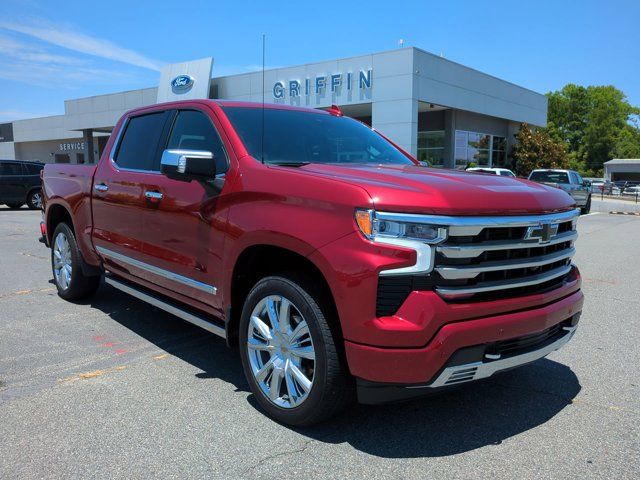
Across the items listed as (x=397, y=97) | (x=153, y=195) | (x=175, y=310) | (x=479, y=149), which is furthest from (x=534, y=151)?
(x=175, y=310)

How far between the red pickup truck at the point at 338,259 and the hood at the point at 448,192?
0.5 inches

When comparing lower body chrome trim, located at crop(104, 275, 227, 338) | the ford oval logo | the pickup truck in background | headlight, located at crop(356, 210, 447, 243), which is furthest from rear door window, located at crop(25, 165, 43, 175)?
headlight, located at crop(356, 210, 447, 243)

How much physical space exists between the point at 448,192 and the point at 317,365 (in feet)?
3.91

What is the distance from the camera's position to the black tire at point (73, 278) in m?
6.01

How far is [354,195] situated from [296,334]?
0.92 m

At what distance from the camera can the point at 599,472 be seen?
2.84 meters

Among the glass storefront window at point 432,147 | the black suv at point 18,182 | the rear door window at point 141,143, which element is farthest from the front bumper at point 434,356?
the glass storefront window at point 432,147

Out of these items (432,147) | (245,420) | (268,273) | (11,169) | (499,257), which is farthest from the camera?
(432,147)

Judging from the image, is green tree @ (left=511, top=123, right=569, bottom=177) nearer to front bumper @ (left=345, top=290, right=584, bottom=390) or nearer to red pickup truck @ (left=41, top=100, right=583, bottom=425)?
red pickup truck @ (left=41, top=100, right=583, bottom=425)

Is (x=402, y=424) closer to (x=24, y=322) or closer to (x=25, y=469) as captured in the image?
(x=25, y=469)

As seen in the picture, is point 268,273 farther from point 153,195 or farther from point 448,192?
point 153,195

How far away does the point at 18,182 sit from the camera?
66.8 feet

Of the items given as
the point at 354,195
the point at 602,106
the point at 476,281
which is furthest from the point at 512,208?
the point at 602,106

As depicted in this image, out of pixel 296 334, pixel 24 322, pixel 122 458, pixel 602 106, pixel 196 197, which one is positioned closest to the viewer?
pixel 122 458
